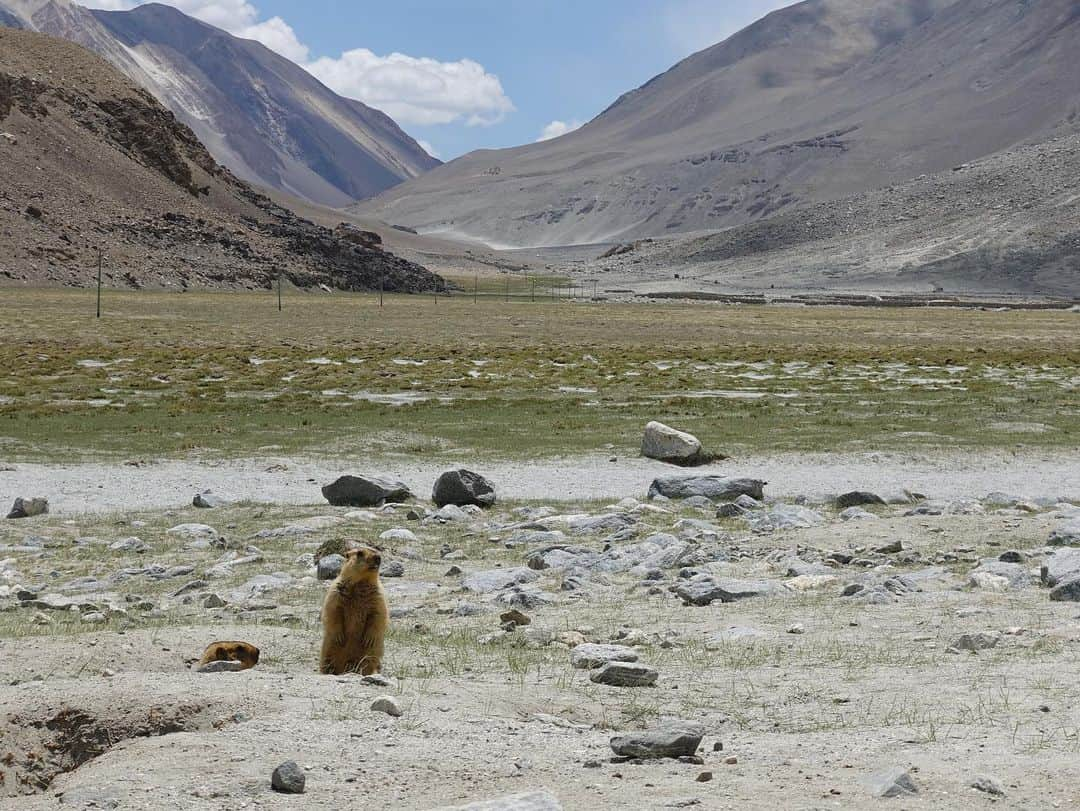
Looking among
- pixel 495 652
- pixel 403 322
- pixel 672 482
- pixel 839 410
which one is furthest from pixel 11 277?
pixel 495 652

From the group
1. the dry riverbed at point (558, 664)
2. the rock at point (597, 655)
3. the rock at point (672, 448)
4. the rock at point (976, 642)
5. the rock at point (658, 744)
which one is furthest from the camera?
the rock at point (672, 448)

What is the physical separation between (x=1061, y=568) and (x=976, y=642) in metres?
3.08

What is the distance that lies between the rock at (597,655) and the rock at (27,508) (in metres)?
11.1

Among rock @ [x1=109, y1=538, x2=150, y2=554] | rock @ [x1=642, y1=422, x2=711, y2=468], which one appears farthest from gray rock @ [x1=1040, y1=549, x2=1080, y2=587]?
rock @ [x1=642, y1=422, x2=711, y2=468]

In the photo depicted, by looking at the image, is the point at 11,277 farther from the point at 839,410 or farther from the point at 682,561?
the point at 682,561

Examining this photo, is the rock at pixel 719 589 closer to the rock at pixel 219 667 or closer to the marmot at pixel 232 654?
the marmot at pixel 232 654

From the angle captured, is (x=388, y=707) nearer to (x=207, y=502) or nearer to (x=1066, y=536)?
(x=1066, y=536)

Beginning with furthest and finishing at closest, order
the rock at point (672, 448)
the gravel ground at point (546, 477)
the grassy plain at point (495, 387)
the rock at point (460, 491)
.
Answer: the grassy plain at point (495, 387)
the rock at point (672, 448)
the gravel ground at point (546, 477)
the rock at point (460, 491)

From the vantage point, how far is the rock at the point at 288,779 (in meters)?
6.11

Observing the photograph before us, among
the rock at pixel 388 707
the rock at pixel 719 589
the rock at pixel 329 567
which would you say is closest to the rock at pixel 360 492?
the rock at pixel 329 567

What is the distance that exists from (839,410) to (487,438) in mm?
10789

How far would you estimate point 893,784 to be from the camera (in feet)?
19.7

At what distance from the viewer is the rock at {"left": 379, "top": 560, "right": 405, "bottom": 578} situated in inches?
547

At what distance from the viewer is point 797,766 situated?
6.53 meters
